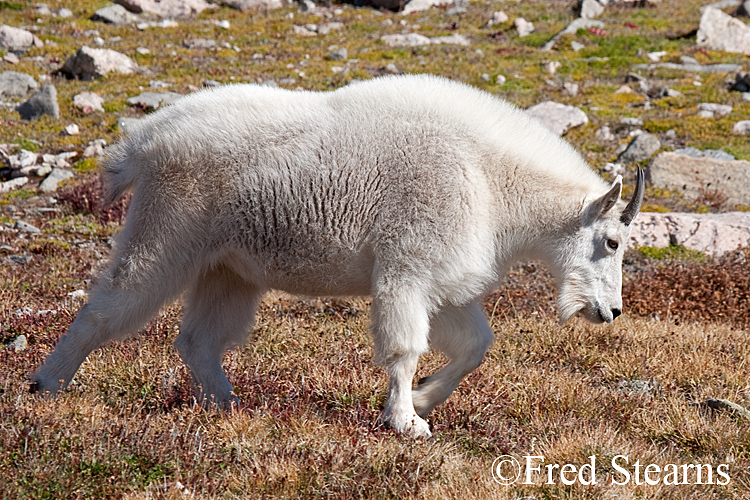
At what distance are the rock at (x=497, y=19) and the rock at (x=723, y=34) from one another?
24.3ft

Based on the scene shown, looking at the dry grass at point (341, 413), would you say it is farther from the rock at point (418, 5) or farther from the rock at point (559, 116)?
the rock at point (418, 5)

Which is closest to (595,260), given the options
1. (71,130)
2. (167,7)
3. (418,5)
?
(71,130)

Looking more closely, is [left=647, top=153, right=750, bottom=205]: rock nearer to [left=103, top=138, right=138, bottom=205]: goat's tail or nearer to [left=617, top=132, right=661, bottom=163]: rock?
[left=617, top=132, right=661, bottom=163]: rock

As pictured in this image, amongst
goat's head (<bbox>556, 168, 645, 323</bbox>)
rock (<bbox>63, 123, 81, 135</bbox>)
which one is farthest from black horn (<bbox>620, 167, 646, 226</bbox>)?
rock (<bbox>63, 123, 81, 135</bbox>)

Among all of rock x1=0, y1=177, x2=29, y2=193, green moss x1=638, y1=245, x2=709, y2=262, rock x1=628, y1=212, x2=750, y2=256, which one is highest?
rock x1=628, y1=212, x2=750, y2=256

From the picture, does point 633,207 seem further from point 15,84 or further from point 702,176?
point 15,84

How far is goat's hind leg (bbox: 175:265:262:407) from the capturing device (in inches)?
218

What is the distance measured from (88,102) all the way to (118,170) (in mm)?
13028

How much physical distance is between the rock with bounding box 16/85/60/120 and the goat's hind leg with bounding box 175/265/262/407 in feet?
41.4

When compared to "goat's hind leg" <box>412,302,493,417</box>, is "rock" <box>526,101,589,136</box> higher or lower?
lower

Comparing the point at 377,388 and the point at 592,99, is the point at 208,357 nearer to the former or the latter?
the point at 377,388

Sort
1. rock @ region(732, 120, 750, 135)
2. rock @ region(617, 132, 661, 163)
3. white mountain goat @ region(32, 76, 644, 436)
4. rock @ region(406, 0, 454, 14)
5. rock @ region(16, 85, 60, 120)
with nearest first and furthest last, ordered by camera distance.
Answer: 1. white mountain goat @ region(32, 76, 644, 436)
2. rock @ region(617, 132, 661, 163)
3. rock @ region(16, 85, 60, 120)
4. rock @ region(732, 120, 750, 135)
5. rock @ region(406, 0, 454, 14)

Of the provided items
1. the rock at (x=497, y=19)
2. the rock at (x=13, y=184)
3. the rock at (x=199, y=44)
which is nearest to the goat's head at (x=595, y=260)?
the rock at (x=13, y=184)

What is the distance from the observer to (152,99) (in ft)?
58.0
